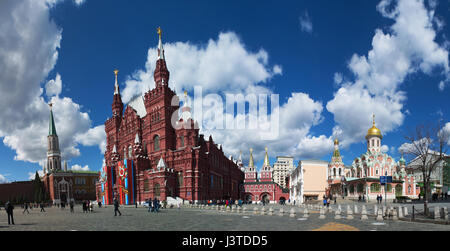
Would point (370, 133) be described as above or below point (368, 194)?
above

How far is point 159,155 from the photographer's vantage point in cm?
6022

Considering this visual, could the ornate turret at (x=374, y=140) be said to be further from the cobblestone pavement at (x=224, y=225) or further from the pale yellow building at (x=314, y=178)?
the cobblestone pavement at (x=224, y=225)

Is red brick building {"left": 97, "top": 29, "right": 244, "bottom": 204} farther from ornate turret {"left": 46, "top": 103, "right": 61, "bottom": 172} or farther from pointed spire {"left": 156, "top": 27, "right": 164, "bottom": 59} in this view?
ornate turret {"left": 46, "top": 103, "right": 61, "bottom": 172}

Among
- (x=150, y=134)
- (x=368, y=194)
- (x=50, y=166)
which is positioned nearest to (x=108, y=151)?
(x=150, y=134)

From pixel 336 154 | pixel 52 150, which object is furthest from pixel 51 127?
pixel 336 154

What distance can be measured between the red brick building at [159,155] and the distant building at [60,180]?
1368 inches

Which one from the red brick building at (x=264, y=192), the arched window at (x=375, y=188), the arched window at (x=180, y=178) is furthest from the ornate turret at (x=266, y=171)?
the arched window at (x=180, y=178)

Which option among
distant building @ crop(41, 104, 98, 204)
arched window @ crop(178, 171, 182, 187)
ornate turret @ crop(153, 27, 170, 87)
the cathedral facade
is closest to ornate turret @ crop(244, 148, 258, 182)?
the cathedral facade

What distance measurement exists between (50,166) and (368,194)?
9617 cm

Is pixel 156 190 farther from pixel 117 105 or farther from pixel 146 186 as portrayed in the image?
pixel 117 105

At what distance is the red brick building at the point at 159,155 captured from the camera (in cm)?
5519

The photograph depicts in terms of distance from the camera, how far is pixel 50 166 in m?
101

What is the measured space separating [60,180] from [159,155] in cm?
5337
